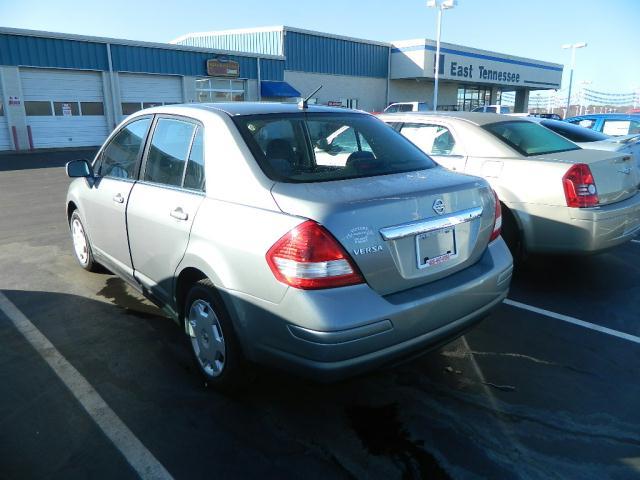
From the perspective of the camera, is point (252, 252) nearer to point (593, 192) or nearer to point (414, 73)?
point (593, 192)

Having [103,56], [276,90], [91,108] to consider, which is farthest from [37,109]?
[276,90]

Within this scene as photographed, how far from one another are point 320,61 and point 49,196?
2542 centimetres

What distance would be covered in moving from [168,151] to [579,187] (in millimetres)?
3450

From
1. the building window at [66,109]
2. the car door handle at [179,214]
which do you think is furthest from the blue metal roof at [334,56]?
the car door handle at [179,214]

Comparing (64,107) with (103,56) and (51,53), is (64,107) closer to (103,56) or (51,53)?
(51,53)

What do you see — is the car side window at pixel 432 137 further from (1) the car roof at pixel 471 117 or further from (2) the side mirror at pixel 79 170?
(2) the side mirror at pixel 79 170

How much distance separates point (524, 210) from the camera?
15.3ft

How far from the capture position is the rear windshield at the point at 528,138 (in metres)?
4.98

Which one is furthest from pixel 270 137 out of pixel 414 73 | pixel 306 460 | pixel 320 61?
pixel 414 73

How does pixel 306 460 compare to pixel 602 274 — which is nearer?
pixel 306 460

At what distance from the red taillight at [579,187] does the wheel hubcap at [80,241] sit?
4.51 m

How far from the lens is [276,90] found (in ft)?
96.4

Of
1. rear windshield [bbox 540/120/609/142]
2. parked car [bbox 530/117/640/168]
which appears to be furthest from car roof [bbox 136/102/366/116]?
rear windshield [bbox 540/120/609/142]

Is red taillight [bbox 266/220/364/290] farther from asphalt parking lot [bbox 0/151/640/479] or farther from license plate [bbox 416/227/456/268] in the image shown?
asphalt parking lot [bbox 0/151/640/479]
